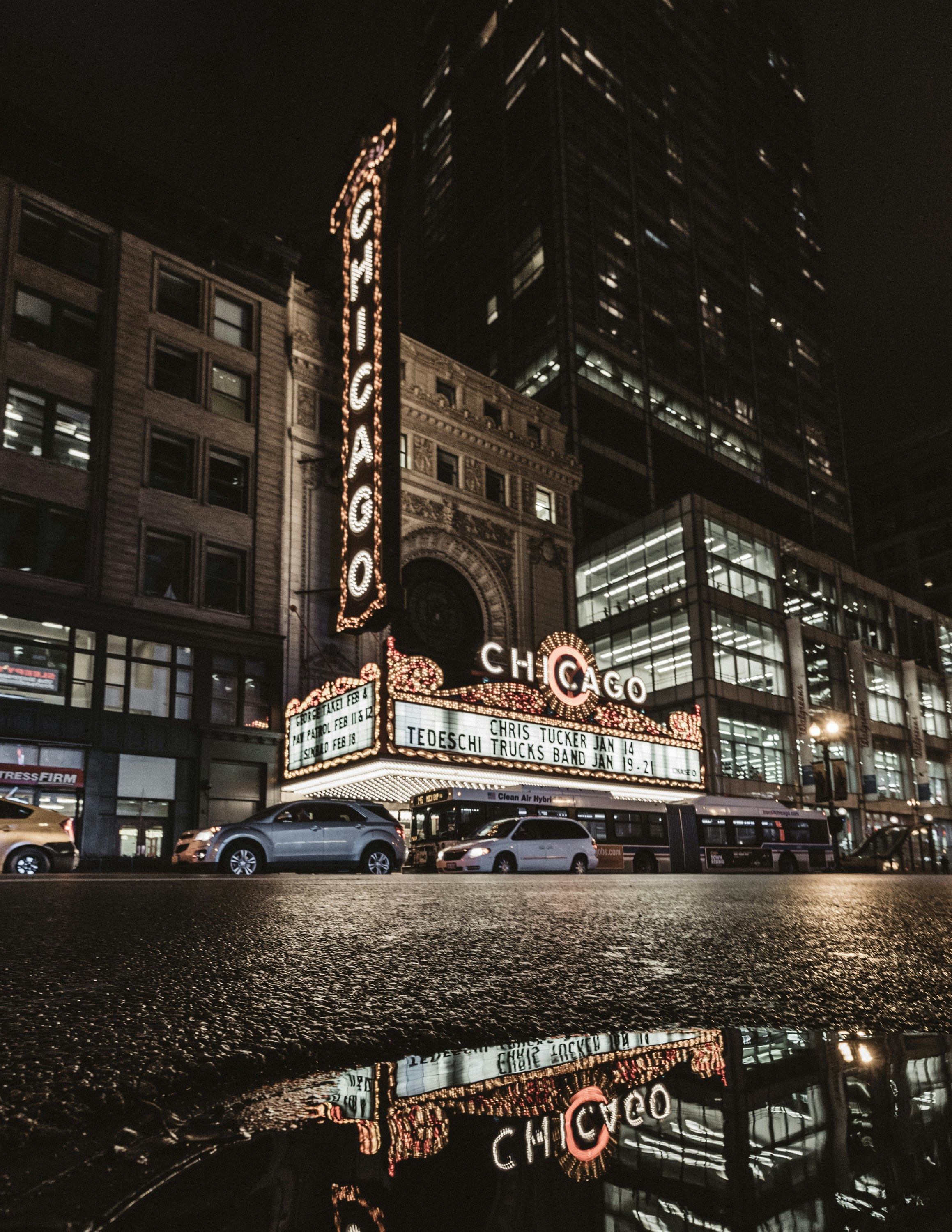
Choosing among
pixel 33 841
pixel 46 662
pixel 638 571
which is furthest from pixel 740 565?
pixel 33 841

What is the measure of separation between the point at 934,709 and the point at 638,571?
27.5m

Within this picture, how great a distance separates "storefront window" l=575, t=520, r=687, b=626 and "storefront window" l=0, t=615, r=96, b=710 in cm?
2610

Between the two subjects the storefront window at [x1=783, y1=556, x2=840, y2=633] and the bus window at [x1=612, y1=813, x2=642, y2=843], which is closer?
the bus window at [x1=612, y1=813, x2=642, y2=843]

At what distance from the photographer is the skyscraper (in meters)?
59.2

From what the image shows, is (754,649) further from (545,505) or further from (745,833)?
(745,833)

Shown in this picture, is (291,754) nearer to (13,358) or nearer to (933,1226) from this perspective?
(13,358)

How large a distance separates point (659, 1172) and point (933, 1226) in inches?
10.0

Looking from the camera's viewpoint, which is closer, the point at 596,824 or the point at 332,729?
the point at 332,729

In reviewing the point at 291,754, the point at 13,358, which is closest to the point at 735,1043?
the point at 291,754

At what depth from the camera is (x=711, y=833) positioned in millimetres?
31625

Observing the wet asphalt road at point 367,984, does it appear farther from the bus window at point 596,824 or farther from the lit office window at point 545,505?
the lit office window at point 545,505

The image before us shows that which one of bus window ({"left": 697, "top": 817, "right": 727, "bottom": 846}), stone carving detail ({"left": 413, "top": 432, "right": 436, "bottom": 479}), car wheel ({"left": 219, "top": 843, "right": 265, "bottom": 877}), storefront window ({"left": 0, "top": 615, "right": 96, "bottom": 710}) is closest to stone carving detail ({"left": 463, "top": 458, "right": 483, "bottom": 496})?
stone carving detail ({"left": 413, "top": 432, "right": 436, "bottom": 479})

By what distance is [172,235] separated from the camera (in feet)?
104

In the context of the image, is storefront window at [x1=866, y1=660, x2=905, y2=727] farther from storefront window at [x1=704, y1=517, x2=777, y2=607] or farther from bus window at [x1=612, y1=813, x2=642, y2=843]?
bus window at [x1=612, y1=813, x2=642, y2=843]
